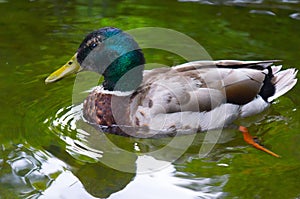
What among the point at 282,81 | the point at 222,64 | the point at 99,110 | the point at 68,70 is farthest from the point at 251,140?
the point at 68,70

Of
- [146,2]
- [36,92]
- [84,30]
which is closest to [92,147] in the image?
[36,92]

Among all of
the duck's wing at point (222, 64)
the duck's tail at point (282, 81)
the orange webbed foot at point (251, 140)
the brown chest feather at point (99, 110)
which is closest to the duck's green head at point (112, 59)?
the brown chest feather at point (99, 110)

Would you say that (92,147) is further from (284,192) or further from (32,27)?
(32,27)

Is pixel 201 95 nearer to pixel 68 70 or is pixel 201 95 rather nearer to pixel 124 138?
pixel 124 138

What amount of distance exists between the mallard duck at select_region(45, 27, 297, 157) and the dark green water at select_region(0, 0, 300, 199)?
15cm

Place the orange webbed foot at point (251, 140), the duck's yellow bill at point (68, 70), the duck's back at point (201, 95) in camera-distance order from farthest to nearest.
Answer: the duck's yellow bill at point (68, 70), the duck's back at point (201, 95), the orange webbed foot at point (251, 140)

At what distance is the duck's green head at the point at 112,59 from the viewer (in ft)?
17.8

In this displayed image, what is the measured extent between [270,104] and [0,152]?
2.41m

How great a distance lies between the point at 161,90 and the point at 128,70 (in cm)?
40

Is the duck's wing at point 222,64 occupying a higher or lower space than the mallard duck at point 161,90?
higher

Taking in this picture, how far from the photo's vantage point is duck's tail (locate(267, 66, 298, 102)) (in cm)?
580

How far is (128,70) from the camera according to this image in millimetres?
5508

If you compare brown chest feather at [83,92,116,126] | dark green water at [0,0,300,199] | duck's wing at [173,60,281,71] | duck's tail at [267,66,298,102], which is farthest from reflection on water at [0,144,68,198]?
duck's tail at [267,66,298,102]

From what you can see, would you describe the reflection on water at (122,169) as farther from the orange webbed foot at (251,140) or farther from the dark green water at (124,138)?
the orange webbed foot at (251,140)
